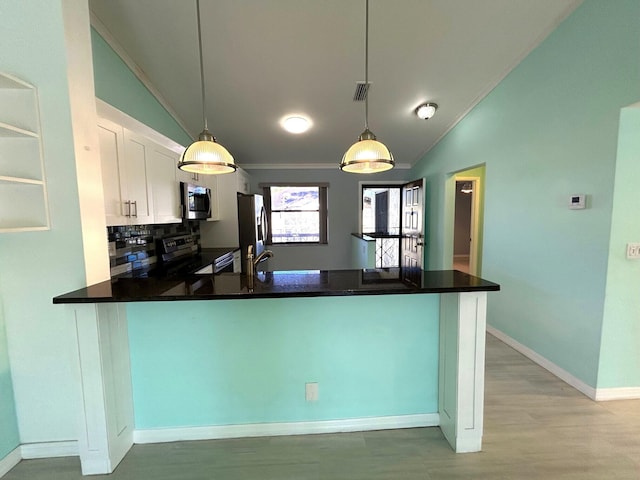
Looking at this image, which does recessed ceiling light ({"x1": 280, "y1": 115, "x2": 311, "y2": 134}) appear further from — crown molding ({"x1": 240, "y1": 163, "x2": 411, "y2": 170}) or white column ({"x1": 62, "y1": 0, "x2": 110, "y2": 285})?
white column ({"x1": 62, "y1": 0, "x2": 110, "y2": 285})

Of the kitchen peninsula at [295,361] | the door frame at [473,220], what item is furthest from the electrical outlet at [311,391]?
the door frame at [473,220]

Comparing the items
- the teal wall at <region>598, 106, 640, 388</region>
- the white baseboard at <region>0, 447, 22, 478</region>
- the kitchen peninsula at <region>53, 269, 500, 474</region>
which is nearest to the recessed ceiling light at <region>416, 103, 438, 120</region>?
the teal wall at <region>598, 106, 640, 388</region>

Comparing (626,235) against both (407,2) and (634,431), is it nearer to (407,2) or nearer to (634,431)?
(634,431)

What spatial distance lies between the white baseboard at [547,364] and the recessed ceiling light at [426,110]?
267 cm

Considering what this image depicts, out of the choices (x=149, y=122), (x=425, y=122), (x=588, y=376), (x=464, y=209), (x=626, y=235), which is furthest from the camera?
(x=464, y=209)

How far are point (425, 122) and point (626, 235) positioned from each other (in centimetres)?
250

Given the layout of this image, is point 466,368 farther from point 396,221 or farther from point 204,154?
point 396,221

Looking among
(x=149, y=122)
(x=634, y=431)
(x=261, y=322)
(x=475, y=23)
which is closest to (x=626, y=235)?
(x=634, y=431)

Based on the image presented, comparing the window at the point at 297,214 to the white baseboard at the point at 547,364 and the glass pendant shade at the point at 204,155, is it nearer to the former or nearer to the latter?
the white baseboard at the point at 547,364

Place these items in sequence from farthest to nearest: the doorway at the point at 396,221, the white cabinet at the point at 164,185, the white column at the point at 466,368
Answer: the doorway at the point at 396,221 < the white cabinet at the point at 164,185 < the white column at the point at 466,368

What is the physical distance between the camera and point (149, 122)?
9.86ft

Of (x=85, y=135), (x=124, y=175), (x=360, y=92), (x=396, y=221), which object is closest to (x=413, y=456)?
(x=85, y=135)

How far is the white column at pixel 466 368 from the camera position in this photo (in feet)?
5.38

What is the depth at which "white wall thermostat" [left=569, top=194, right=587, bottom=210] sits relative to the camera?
2.23 meters
